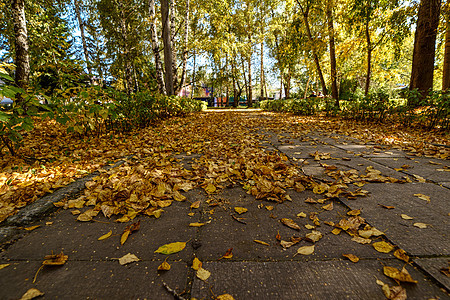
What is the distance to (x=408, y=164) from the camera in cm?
273

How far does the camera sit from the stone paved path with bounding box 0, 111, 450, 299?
38.7 inches

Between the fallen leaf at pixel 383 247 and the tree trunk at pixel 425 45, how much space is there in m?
7.88

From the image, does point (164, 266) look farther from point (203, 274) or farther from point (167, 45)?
point (167, 45)

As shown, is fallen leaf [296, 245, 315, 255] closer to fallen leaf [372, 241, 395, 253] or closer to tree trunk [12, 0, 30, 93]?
fallen leaf [372, 241, 395, 253]

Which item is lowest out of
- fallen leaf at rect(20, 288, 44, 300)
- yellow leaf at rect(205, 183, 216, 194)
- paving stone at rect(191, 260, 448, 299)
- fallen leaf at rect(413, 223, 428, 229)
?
paving stone at rect(191, 260, 448, 299)

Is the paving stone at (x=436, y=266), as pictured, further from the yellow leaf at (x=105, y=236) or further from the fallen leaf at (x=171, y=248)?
the yellow leaf at (x=105, y=236)

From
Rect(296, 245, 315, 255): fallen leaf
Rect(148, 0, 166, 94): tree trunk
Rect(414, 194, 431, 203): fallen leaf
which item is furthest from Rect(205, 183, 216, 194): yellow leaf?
Rect(148, 0, 166, 94): tree trunk

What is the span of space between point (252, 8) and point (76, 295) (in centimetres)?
2371

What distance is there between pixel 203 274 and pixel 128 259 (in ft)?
1.51

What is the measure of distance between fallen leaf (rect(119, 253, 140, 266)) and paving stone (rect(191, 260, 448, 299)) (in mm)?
406

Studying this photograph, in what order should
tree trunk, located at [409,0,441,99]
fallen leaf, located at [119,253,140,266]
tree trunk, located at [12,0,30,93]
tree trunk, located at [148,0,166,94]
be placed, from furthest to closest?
tree trunk, located at [148,0,166,94], tree trunk, located at [409,0,441,99], tree trunk, located at [12,0,30,93], fallen leaf, located at [119,253,140,266]

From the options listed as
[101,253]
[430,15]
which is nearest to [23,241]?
[101,253]

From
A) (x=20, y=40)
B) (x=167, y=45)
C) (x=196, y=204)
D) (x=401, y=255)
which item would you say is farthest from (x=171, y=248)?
(x=167, y=45)

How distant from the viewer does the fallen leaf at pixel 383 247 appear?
1201 millimetres
